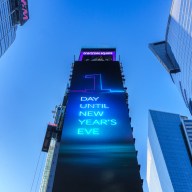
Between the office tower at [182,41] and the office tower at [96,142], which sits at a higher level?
the office tower at [182,41]

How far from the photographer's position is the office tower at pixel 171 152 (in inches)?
5269

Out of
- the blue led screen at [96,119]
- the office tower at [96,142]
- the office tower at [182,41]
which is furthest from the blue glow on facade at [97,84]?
the office tower at [182,41]

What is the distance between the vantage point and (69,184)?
20812mm

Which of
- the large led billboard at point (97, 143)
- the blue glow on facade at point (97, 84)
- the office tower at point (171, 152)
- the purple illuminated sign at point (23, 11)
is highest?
the purple illuminated sign at point (23, 11)

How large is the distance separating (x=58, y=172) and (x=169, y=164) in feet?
419

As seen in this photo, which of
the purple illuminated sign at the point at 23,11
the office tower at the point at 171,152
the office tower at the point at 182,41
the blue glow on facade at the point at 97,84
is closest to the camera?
the blue glow on facade at the point at 97,84

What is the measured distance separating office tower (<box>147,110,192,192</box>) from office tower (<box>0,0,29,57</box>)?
97121 millimetres

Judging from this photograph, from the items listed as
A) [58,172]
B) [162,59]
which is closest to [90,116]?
[58,172]

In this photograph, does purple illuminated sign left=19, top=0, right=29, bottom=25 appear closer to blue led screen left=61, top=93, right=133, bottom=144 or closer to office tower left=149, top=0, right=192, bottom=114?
office tower left=149, top=0, right=192, bottom=114

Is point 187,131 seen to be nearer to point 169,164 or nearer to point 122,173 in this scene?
point 169,164

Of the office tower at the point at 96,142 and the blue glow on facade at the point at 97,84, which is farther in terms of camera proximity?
the blue glow on facade at the point at 97,84

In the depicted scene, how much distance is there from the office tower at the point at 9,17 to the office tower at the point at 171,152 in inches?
3824

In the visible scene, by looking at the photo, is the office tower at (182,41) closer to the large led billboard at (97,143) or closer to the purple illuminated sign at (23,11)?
the purple illuminated sign at (23,11)

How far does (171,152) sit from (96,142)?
Result: 131701 mm
